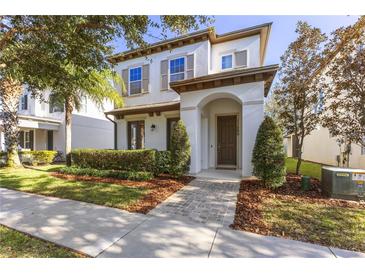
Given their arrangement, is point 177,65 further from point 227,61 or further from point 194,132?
point 194,132

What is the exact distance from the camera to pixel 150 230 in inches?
142

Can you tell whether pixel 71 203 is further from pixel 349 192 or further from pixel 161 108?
pixel 349 192

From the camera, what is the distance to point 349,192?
530 centimetres

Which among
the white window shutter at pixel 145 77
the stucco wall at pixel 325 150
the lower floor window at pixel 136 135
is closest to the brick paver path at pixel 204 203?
the lower floor window at pixel 136 135

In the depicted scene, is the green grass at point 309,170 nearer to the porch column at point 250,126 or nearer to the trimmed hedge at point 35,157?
the porch column at point 250,126

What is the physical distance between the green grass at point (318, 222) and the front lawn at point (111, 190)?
300 cm

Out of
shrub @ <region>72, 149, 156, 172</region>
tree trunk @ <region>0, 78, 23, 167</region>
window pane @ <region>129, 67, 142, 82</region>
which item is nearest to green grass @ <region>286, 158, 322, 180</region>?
shrub @ <region>72, 149, 156, 172</region>

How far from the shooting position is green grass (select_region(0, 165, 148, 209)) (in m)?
5.39

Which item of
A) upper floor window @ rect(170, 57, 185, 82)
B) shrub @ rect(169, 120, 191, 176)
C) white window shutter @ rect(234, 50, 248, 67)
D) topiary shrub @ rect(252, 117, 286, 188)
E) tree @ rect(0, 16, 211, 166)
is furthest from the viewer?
upper floor window @ rect(170, 57, 185, 82)

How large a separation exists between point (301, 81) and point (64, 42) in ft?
28.5

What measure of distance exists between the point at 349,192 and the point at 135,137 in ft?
33.8

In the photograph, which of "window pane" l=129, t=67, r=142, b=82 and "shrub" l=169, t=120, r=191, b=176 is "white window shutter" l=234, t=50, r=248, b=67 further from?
"window pane" l=129, t=67, r=142, b=82

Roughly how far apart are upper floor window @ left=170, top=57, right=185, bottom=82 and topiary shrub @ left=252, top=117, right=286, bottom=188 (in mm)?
6125

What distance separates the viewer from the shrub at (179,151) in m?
7.82
